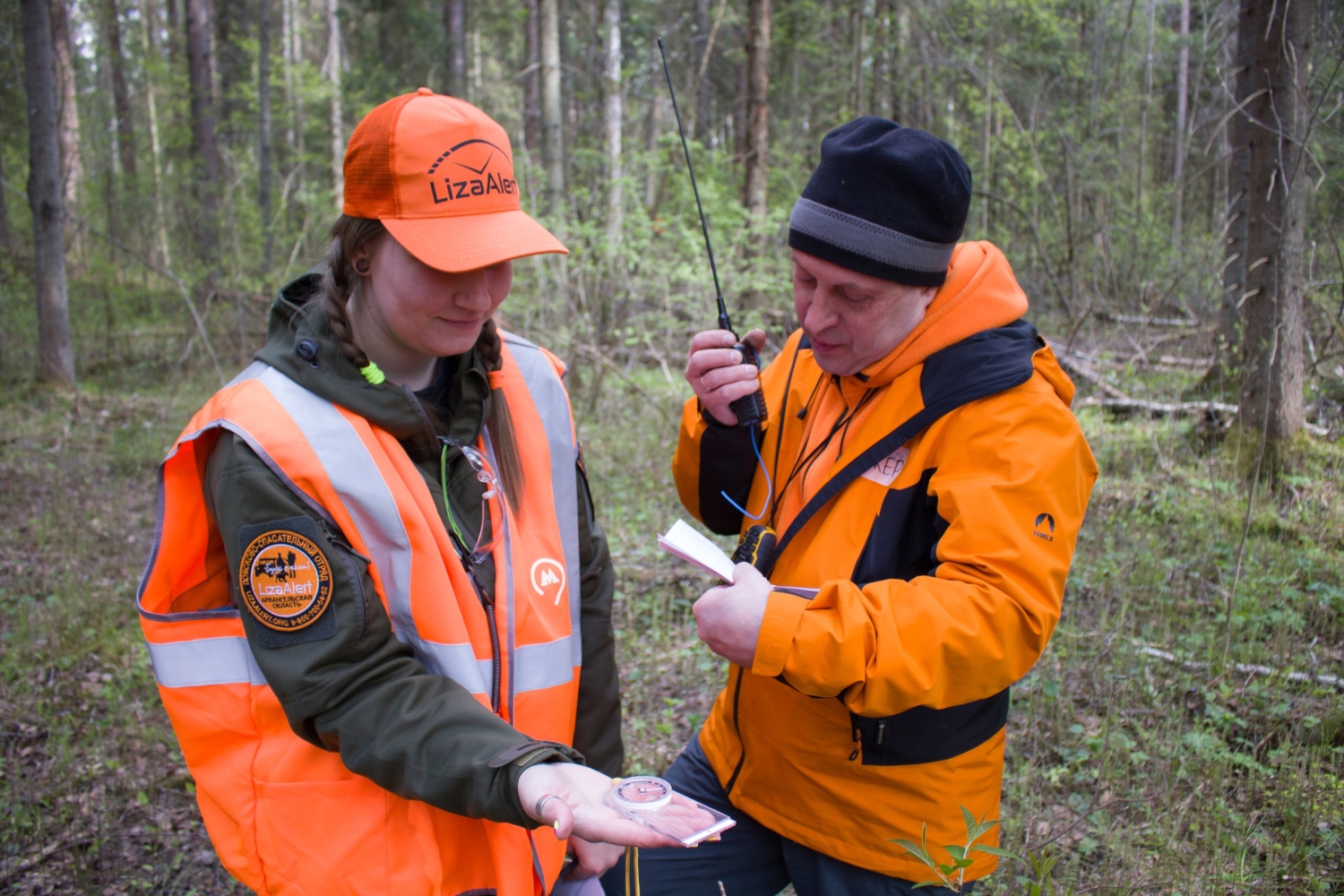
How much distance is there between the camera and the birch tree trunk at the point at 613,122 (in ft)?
32.8

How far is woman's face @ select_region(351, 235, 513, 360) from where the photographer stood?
1734mm

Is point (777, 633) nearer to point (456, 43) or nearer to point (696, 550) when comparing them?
point (696, 550)

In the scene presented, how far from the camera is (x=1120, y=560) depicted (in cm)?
485

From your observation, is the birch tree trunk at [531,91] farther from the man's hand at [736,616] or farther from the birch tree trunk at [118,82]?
the man's hand at [736,616]

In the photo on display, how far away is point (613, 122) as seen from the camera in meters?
15.3

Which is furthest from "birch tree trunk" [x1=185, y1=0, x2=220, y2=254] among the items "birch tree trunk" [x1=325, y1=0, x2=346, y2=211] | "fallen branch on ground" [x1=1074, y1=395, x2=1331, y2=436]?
A: "fallen branch on ground" [x1=1074, y1=395, x2=1331, y2=436]

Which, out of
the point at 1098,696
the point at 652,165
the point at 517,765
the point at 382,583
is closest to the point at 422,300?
the point at 382,583

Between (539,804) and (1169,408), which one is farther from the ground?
(539,804)

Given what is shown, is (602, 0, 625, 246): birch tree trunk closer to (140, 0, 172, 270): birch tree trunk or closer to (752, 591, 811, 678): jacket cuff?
(140, 0, 172, 270): birch tree trunk

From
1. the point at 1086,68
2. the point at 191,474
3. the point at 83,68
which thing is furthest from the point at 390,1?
the point at 191,474

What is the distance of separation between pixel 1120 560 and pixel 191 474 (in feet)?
15.7

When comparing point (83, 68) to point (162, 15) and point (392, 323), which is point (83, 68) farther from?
point (392, 323)

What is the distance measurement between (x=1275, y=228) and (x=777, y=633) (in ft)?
18.3

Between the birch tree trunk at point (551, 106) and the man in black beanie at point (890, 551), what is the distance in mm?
10102
